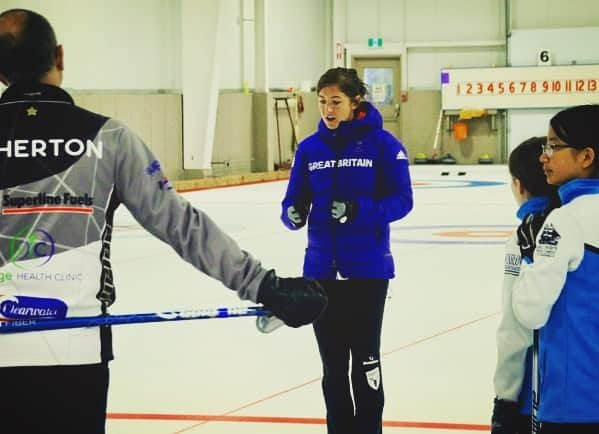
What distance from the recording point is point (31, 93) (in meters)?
2.39

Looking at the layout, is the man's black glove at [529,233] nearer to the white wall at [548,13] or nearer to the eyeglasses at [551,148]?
the eyeglasses at [551,148]

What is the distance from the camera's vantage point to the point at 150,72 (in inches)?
747

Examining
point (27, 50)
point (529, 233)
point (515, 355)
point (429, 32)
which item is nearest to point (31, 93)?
point (27, 50)

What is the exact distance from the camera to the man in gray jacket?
7.58ft

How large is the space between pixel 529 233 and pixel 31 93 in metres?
1.29

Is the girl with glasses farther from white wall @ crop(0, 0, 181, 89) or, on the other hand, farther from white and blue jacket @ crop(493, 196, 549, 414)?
white wall @ crop(0, 0, 181, 89)

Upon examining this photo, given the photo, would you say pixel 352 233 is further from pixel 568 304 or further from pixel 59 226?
pixel 59 226

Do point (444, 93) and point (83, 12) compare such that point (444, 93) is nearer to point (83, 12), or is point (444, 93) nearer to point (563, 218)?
point (83, 12)

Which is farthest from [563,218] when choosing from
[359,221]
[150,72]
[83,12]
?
[150,72]

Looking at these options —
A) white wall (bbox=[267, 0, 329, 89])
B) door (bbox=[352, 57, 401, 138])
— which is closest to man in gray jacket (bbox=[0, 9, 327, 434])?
white wall (bbox=[267, 0, 329, 89])

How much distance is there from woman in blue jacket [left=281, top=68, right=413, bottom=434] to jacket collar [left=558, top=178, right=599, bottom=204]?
1.31 meters

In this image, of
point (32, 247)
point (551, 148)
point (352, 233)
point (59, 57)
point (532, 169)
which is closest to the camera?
point (32, 247)

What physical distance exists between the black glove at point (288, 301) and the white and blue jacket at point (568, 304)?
57 cm

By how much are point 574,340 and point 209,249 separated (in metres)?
0.95
